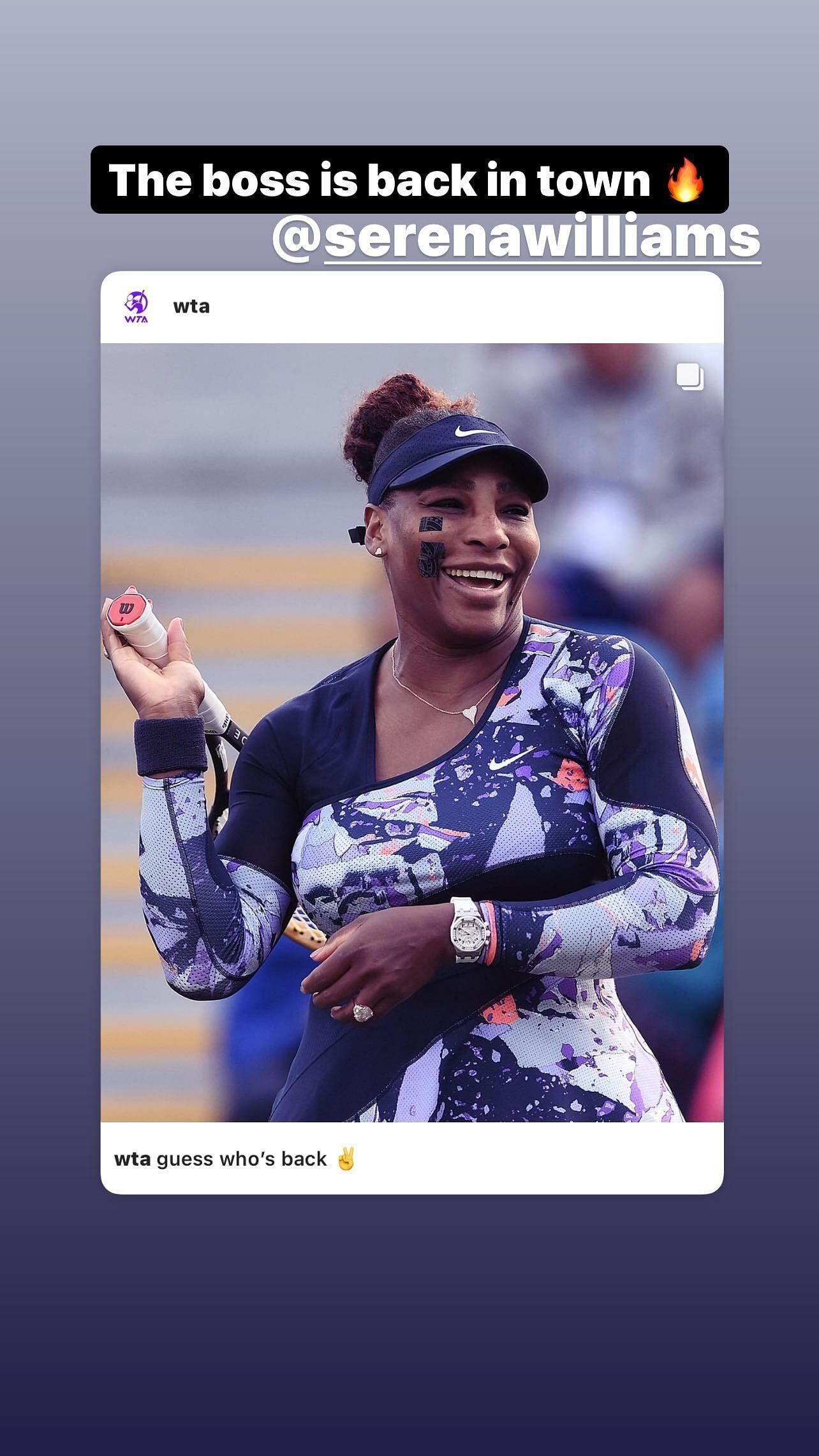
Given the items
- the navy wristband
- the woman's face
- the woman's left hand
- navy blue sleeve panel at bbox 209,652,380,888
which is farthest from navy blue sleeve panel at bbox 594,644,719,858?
the navy wristband

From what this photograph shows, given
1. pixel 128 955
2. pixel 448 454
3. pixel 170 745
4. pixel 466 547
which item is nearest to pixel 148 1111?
pixel 128 955

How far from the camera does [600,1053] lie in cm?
421

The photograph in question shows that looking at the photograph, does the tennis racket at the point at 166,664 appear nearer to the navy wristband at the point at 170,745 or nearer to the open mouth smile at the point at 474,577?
the navy wristband at the point at 170,745

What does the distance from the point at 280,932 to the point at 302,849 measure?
280mm

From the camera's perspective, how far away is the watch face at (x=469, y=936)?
4.07 meters

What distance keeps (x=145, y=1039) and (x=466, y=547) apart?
1707mm

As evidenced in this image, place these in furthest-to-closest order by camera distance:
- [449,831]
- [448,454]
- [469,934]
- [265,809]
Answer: [265,809]
[448,454]
[449,831]
[469,934]

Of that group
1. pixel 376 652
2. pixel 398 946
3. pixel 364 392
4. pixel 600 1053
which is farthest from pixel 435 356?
pixel 600 1053

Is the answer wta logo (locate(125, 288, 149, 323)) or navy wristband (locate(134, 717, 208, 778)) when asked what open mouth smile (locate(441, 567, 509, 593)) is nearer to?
navy wristband (locate(134, 717, 208, 778))

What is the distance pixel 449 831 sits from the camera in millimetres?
4195

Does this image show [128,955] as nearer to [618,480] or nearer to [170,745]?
[170,745]

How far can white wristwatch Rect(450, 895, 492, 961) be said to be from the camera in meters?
4.07

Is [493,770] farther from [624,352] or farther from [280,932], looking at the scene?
[624,352]

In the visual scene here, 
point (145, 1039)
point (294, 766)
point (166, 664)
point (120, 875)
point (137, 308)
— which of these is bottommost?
point (145, 1039)
